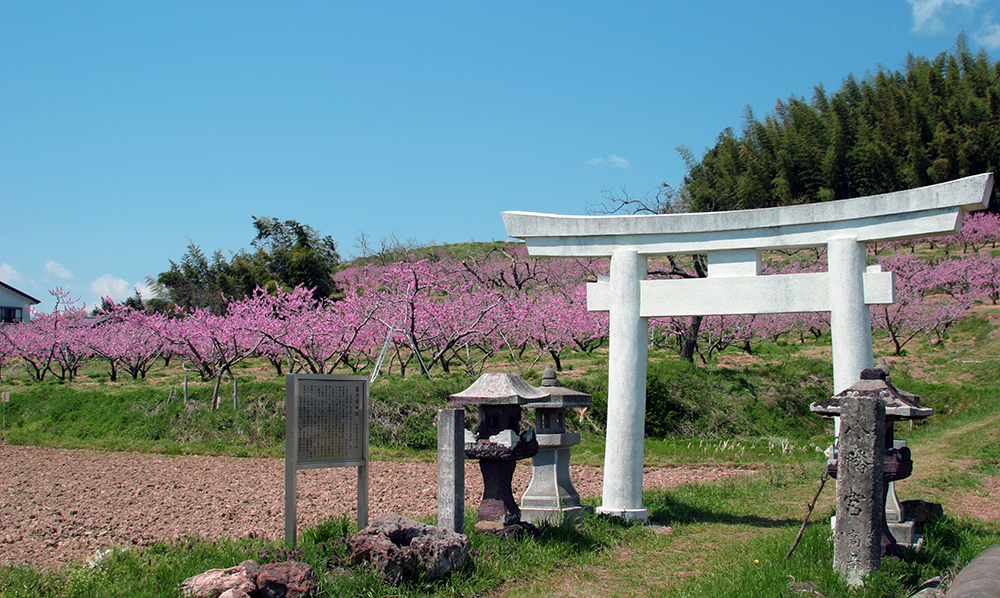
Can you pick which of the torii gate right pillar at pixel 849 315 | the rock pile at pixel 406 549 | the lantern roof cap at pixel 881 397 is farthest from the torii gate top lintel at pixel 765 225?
the rock pile at pixel 406 549

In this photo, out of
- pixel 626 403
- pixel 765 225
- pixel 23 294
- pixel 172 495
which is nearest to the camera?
pixel 765 225

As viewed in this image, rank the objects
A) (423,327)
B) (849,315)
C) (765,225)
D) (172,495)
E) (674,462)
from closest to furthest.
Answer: (849,315)
(765,225)
(172,495)
(674,462)
(423,327)

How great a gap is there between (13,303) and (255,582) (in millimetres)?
55507

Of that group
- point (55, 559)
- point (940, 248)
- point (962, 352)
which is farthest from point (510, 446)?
point (940, 248)

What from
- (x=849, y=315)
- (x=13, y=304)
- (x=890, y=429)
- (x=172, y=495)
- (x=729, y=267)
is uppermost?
(x=13, y=304)

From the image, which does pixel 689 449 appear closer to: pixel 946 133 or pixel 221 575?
pixel 221 575

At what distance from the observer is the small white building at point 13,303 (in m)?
49.5

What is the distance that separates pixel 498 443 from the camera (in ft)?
23.8

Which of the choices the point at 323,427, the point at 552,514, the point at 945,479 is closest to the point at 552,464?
the point at 552,514

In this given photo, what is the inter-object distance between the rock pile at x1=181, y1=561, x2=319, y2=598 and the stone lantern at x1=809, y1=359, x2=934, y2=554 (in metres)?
4.27

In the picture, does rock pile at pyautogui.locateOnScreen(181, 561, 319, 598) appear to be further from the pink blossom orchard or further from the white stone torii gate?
the pink blossom orchard

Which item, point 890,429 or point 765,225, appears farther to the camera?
point 765,225

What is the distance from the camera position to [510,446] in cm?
719

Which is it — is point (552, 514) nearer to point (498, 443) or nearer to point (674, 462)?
point (498, 443)
